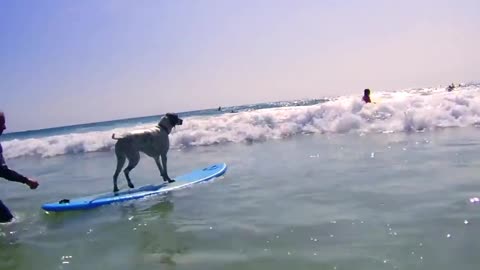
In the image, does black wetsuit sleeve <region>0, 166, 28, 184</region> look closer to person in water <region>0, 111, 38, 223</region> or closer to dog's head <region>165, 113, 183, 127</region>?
person in water <region>0, 111, 38, 223</region>

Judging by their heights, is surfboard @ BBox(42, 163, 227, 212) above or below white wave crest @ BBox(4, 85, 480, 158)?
below

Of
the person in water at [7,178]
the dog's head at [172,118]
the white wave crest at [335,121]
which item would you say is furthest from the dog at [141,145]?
the white wave crest at [335,121]

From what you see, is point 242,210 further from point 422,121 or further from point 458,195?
point 422,121

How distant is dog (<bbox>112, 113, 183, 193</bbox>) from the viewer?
8922 mm

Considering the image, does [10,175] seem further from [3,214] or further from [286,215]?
[286,215]

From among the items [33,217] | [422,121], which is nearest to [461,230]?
[33,217]

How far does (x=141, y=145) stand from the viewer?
9.05 meters

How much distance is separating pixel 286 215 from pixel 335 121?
11.6m

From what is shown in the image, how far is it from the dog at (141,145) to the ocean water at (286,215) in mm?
782

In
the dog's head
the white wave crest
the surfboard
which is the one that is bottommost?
the surfboard

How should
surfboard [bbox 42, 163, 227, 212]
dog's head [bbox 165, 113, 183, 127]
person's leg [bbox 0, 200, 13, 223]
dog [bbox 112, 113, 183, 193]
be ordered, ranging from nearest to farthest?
1. person's leg [bbox 0, 200, 13, 223]
2. surfboard [bbox 42, 163, 227, 212]
3. dog [bbox 112, 113, 183, 193]
4. dog's head [bbox 165, 113, 183, 127]

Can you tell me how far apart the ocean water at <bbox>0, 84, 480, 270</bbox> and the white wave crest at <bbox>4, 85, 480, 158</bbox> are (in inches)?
77.3

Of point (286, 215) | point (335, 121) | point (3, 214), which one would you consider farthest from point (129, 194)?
point (335, 121)

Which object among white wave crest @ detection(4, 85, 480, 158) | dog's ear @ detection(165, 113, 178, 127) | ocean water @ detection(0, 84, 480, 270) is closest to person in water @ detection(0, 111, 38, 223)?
ocean water @ detection(0, 84, 480, 270)
